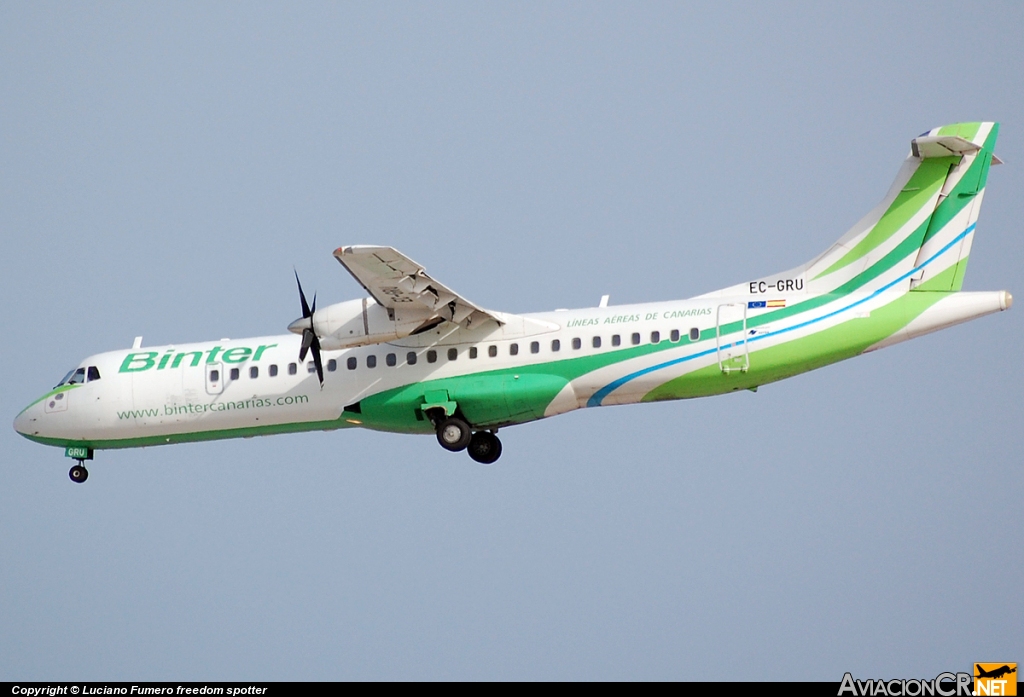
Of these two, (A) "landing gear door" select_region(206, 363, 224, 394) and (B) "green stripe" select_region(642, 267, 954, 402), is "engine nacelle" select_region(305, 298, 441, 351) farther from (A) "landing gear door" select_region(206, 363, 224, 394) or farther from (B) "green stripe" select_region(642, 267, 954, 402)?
(B) "green stripe" select_region(642, 267, 954, 402)

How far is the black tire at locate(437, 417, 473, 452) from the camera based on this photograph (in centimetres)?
3309

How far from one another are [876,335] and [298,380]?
12.8 meters

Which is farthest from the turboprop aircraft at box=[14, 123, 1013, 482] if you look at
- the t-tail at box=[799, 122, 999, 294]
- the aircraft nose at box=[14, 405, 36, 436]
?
the aircraft nose at box=[14, 405, 36, 436]

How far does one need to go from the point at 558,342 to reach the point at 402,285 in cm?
382

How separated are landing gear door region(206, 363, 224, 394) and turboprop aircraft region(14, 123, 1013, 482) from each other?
3cm

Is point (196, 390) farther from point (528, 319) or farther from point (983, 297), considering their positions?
point (983, 297)

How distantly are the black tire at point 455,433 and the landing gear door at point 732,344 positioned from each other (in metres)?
5.82

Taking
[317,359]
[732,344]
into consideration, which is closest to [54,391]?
[317,359]

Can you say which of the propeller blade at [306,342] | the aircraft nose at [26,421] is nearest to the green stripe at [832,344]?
the propeller blade at [306,342]

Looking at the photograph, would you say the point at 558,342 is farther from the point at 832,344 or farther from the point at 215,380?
the point at 215,380

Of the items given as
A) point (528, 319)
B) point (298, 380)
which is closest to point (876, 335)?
point (528, 319)

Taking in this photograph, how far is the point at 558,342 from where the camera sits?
3262 cm

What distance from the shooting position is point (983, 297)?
1196 inches

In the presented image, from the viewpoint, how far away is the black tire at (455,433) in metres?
33.1
